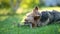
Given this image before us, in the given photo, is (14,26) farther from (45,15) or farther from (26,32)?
(45,15)

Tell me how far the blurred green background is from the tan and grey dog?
0.12ft

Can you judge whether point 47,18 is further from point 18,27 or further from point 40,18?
point 18,27

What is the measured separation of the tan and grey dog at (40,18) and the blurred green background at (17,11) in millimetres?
35

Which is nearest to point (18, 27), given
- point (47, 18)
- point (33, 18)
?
point (33, 18)

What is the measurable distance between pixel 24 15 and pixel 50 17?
0.22 m

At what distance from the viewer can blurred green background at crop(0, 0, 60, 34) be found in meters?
1.32

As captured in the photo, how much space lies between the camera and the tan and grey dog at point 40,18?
134cm

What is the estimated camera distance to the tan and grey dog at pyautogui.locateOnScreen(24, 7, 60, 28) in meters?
1.34

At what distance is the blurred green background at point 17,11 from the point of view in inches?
52.1

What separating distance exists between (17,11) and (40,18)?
0.22 metres

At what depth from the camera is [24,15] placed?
4.50ft

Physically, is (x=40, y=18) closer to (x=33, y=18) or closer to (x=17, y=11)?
Answer: (x=33, y=18)

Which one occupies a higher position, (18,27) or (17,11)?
(17,11)

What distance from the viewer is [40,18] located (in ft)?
4.47
